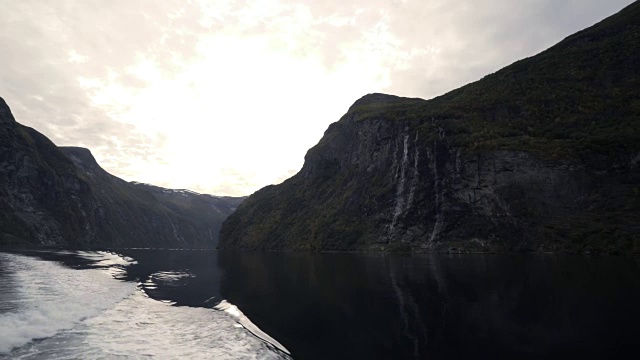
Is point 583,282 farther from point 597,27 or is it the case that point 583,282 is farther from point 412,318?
point 597,27

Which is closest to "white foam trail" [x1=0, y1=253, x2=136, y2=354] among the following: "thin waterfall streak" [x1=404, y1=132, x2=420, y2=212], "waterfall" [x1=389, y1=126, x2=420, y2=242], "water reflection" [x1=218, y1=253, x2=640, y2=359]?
"water reflection" [x1=218, y1=253, x2=640, y2=359]

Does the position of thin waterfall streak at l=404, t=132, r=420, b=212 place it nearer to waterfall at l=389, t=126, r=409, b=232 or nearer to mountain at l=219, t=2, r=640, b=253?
mountain at l=219, t=2, r=640, b=253

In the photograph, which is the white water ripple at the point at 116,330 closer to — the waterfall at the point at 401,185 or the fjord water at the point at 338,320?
the fjord water at the point at 338,320

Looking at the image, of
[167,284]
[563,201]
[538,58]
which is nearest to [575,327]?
[167,284]

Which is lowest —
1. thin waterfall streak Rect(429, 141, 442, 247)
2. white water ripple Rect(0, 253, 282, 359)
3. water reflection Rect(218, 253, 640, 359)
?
water reflection Rect(218, 253, 640, 359)

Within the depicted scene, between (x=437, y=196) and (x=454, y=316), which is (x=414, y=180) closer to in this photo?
(x=437, y=196)
